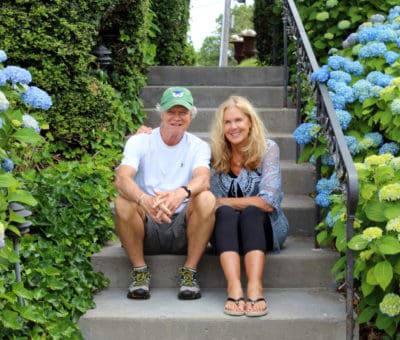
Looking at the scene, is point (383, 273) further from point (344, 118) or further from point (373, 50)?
point (373, 50)

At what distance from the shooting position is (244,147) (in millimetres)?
3672

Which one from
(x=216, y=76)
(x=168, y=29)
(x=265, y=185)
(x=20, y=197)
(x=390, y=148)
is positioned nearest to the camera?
(x=20, y=197)

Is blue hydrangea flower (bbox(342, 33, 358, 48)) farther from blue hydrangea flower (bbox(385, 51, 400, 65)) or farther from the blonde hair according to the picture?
the blonde hair

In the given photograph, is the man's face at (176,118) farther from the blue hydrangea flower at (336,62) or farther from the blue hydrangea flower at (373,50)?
the blue hydrangea flower at (373,50)

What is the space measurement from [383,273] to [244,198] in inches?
39.3

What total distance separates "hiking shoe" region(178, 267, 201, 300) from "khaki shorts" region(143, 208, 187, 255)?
195 millimetres

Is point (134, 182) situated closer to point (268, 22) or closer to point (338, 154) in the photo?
point (338, 154)

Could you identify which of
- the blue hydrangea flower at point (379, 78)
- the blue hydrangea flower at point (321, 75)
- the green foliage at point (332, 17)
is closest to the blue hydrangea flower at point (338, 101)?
the blue hydrangea flower at point (321, 75)

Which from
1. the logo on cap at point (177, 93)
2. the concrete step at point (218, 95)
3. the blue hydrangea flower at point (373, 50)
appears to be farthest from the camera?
the concrete step at point (218, 95)

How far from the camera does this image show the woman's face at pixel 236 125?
363 cm

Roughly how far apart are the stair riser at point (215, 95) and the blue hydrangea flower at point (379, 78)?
6.19 feet

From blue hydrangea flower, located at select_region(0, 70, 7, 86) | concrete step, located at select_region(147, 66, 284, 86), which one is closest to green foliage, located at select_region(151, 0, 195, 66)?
concrete step, located at select_region(147, 66, 284, 86)

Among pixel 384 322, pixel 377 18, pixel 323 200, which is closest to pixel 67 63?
pixel 323 200

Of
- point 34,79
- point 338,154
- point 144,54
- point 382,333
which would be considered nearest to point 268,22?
point 144,54
